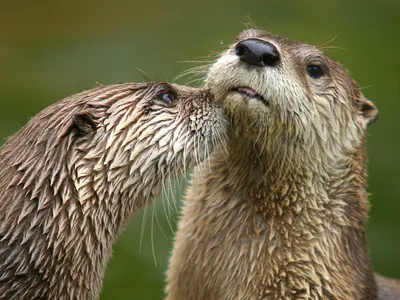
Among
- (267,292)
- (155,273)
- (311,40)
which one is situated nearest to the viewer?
(267,292)

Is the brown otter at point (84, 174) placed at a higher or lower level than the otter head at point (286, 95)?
lower

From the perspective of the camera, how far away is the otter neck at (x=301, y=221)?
154 inches

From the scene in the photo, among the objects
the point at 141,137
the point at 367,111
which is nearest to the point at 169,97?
the point at 141,137

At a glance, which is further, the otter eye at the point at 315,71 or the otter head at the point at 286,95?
the otter eye at the point at 315,71

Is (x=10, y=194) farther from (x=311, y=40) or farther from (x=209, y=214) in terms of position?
(x=311, y=40)

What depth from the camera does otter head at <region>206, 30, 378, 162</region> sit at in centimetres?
353

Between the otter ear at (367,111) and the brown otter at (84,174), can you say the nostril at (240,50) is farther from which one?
the otter ear at (367,111)

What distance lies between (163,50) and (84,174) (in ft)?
23.1

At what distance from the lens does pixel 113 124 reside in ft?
11.5

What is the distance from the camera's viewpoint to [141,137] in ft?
11.6

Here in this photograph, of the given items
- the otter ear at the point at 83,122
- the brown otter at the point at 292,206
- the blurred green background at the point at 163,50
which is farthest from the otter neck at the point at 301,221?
the blurred green background at the point at 163,50

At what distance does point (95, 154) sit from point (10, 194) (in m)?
0.38

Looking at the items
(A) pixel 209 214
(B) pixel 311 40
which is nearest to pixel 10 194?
(A) pixel 209 214

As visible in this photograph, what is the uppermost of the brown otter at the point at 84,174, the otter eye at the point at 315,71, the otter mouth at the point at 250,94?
the otter eye at the point at 315,71
